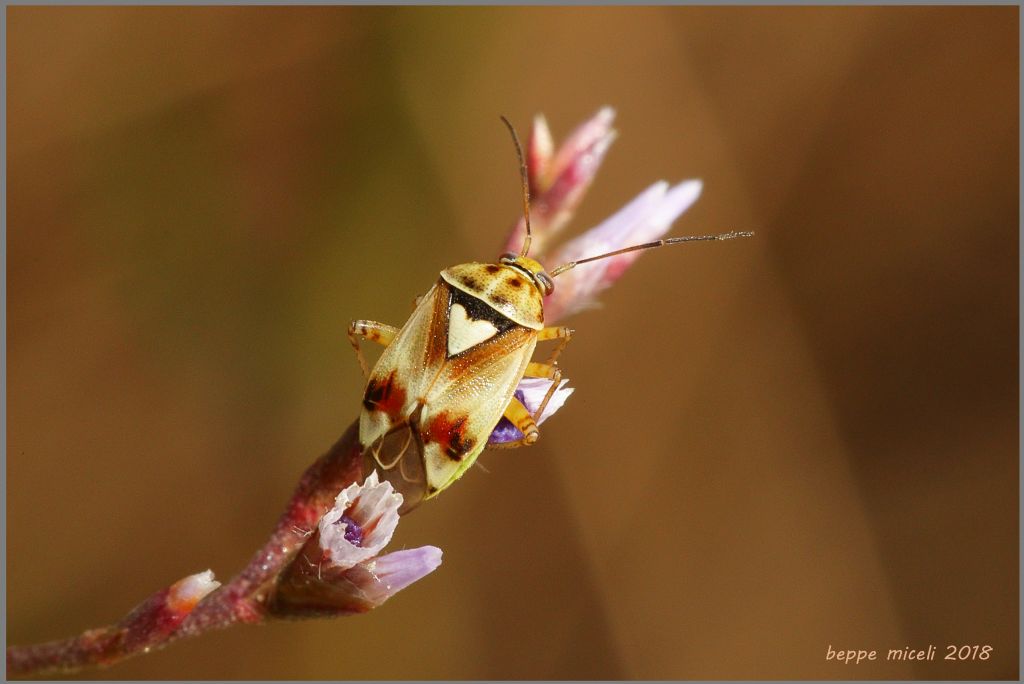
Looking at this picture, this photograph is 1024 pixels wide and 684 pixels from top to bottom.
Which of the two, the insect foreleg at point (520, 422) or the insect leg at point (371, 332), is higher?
the insect leg at point (371, 332)

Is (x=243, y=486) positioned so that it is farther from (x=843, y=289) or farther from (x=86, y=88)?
(x=843, y=289)

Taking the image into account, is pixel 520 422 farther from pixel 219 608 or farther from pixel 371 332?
pixel 219 608

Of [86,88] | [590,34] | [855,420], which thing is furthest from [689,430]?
[86,88]

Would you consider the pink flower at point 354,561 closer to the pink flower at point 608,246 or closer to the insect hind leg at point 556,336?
the insect hind leg at point 556,336

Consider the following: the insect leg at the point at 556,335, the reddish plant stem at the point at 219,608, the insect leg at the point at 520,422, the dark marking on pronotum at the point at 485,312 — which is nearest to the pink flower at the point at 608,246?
the insect leg at the point at 556,335

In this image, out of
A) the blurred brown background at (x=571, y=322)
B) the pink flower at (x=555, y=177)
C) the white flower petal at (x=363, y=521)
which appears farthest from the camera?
the blurred brown background at (x=571, y=322)
